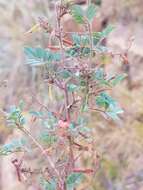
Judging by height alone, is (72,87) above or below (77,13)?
below

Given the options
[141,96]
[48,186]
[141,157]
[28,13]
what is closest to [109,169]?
[141,157]

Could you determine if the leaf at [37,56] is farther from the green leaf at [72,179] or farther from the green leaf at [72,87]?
the green leaf at [72,179]

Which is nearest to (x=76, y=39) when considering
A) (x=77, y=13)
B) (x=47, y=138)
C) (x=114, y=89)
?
(x=77, y=13)

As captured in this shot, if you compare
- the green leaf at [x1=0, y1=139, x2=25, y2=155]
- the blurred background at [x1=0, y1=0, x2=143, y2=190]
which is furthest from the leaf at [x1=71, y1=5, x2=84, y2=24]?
the blurred background at [x1=0, y1=0, x2=143, y2=190]

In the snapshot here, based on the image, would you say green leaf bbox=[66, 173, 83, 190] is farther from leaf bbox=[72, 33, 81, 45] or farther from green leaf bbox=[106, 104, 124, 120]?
leaf bbox=[72, 33, 81, 45]

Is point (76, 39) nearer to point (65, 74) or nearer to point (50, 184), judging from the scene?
point (65, 74)

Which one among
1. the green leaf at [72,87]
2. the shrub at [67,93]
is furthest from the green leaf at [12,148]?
the green leaf at [72,87]

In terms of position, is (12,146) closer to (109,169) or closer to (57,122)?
(57,122)

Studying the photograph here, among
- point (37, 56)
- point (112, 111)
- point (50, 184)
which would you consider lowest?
point (50, 184)
